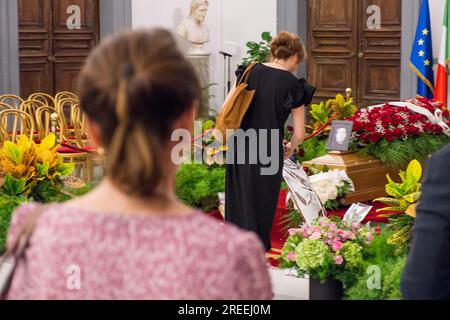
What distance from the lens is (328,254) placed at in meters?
5.35

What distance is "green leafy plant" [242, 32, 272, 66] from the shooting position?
12.4 m

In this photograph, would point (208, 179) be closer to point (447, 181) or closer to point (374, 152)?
point (374, 152)

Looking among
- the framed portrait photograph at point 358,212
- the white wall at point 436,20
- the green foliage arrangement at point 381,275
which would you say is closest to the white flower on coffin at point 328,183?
the framed portrait photograph at point 358,212

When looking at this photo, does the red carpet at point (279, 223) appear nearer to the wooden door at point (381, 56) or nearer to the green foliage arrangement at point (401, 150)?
the green foliage arrangement at point (401, 150)

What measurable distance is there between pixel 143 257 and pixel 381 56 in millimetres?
11298

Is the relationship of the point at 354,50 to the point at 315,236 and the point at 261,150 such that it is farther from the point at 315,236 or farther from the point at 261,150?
the point at 315,236

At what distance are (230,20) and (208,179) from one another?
543 centimetres

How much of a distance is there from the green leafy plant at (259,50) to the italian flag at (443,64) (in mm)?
2209

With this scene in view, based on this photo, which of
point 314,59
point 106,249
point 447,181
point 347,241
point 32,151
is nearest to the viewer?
point 106,249

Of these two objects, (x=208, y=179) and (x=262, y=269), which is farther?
(x=208, y=179)

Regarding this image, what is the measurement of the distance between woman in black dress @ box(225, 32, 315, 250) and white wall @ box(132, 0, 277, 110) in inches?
261

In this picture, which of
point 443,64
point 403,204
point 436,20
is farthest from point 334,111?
point 403,204

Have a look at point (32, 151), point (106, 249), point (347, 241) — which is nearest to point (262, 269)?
point (106, 249)
